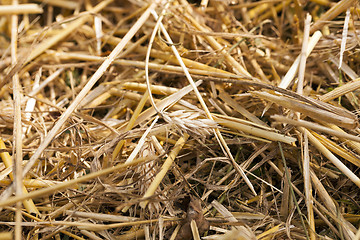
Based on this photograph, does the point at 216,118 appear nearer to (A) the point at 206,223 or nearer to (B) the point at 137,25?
(A) the point at 206,223

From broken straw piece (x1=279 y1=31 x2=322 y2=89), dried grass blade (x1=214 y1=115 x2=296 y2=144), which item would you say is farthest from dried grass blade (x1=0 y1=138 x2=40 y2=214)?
broken straw piece (x1=279 y1=31 x2=322 y2=89)

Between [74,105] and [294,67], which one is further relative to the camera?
[294,67]

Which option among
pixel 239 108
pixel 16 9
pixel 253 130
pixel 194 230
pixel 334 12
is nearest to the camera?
pixel 194 230

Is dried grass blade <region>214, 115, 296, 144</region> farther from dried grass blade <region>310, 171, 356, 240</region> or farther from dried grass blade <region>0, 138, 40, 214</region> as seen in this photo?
dried grass blade <region>0, 138, 40, 214</region>

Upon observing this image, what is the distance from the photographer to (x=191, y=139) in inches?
39.8

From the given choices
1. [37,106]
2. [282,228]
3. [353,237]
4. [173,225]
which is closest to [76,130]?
[37,106]

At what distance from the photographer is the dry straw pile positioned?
0.86m

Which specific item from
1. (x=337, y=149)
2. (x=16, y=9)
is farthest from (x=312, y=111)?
(x=16, y=9)

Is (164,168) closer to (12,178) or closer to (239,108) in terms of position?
(239,108)

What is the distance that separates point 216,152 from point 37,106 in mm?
722

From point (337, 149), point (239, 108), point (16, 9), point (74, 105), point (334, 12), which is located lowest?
point (337, 149)

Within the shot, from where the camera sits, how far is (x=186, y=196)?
0.90 meters

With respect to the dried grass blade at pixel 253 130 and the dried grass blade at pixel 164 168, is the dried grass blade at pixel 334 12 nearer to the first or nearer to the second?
the dried grass blade at pixel 253 130

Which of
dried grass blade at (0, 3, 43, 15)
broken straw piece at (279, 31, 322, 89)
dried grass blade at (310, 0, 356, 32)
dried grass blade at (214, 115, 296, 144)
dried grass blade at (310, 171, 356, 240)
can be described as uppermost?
dried grass blade at (0, 3, 43, 15)
